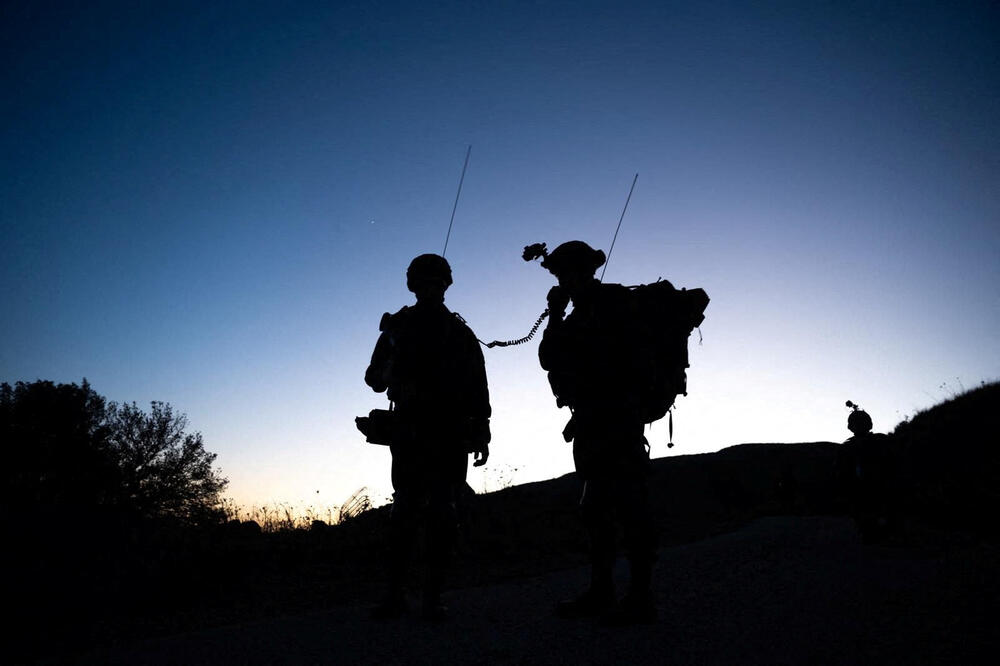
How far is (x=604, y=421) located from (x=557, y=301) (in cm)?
80

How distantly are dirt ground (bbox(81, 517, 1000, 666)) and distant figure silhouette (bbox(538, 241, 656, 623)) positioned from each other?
14.0 inches

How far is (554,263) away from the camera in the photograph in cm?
376

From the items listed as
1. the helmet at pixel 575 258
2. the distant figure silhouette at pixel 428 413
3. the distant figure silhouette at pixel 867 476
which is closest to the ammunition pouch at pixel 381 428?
the distant figure silhouette at pixel 428 413

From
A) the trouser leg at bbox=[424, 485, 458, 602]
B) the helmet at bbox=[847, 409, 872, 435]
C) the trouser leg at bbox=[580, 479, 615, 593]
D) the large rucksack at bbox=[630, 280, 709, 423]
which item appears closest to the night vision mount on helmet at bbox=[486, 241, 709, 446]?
the large rucksack at bbox=[630, 280, 709, 423]

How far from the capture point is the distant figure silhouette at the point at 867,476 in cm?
662

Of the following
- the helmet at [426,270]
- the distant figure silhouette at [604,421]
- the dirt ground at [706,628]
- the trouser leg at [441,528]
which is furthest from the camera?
the helmet at [426,270]

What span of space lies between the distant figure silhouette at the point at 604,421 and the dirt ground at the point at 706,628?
36cm

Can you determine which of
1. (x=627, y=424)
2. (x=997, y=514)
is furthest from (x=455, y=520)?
(x=997, y=514)

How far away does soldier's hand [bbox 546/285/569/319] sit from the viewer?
363 cm

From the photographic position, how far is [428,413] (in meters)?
3.90

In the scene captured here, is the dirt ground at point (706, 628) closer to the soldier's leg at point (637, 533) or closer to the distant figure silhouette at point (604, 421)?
the soldier's leg at point (637, 533)

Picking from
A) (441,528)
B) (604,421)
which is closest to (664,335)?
(604,421)

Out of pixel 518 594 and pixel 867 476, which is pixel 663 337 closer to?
pixel 518 594

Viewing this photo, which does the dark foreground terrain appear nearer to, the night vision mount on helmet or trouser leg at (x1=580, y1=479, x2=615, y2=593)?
trouser leg at (x1=580, y1=479, x2=615, y2=593)
